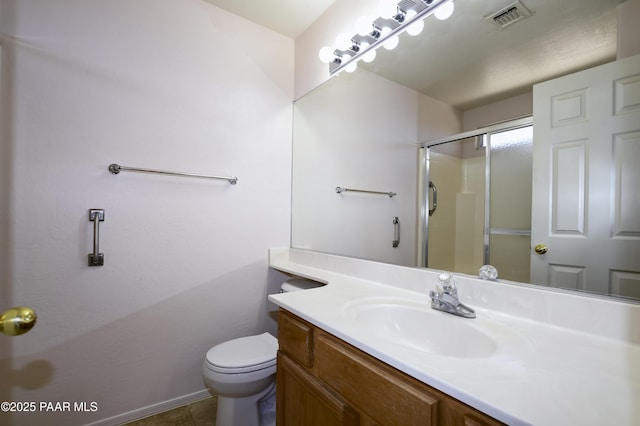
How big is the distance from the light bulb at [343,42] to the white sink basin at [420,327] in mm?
1392

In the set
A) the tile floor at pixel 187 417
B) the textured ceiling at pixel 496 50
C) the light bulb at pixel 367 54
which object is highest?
the light bulb at pixel 367 54

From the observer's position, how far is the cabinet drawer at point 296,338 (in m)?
0.95

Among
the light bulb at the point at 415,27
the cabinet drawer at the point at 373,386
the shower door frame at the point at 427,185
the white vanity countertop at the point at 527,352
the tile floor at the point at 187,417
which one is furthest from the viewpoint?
the tile floor at the point at 187,417

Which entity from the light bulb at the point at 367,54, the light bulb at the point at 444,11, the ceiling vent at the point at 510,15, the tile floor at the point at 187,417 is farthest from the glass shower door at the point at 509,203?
the tile floor at the point at 187,417

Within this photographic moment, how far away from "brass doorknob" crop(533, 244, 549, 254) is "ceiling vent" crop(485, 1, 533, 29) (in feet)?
2.61

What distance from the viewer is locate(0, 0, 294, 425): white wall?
50.4 inches

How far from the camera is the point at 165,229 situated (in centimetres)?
160

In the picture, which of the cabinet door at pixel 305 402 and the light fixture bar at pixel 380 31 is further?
the light fixture bar at pixel 380 31

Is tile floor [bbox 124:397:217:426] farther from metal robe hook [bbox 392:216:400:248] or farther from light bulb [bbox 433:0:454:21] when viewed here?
light bulb [bbox 433:0:454:21]

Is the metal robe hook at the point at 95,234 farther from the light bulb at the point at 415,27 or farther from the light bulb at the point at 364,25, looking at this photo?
the light bulb at the point at 415,27

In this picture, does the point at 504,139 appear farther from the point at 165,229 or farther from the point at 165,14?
the point at 165,14

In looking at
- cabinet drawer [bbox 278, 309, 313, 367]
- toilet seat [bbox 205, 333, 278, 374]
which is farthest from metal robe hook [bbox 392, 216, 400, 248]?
toilet seat [bbox 205, 333, 278, 374]

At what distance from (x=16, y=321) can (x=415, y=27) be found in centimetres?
168

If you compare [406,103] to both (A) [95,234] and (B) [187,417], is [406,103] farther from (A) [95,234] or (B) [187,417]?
(B) [187,417]
